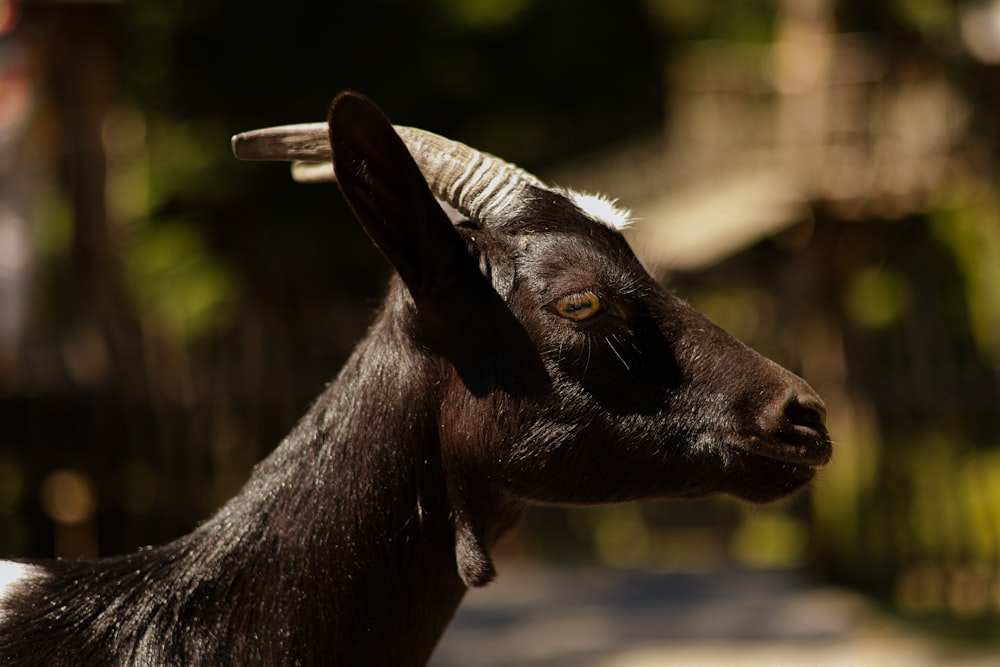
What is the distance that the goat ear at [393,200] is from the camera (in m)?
2.40

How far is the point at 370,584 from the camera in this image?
8.25 ft

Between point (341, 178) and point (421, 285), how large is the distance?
287 millimetres

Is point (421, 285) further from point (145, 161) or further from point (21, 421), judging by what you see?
point (145, 161)

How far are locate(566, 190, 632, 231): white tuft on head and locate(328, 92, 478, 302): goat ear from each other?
0.33m

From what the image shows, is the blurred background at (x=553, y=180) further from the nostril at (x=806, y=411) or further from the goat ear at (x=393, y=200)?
the goat ear at (x=393, y=200)

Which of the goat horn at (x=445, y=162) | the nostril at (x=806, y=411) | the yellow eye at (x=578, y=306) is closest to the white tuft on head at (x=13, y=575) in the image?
the goat horn at (x=445, y=162)

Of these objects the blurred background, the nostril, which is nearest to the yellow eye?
the nostril

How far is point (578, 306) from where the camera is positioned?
255cm

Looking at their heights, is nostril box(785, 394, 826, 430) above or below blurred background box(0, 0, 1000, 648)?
above

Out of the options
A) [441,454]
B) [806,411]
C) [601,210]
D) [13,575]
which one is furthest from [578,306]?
[13,575]

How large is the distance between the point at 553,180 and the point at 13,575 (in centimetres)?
649

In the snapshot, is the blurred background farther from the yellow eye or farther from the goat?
the yellow eye

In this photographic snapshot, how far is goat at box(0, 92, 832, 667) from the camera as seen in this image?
8.17ft

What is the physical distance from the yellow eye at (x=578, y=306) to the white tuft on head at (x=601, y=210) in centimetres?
26
